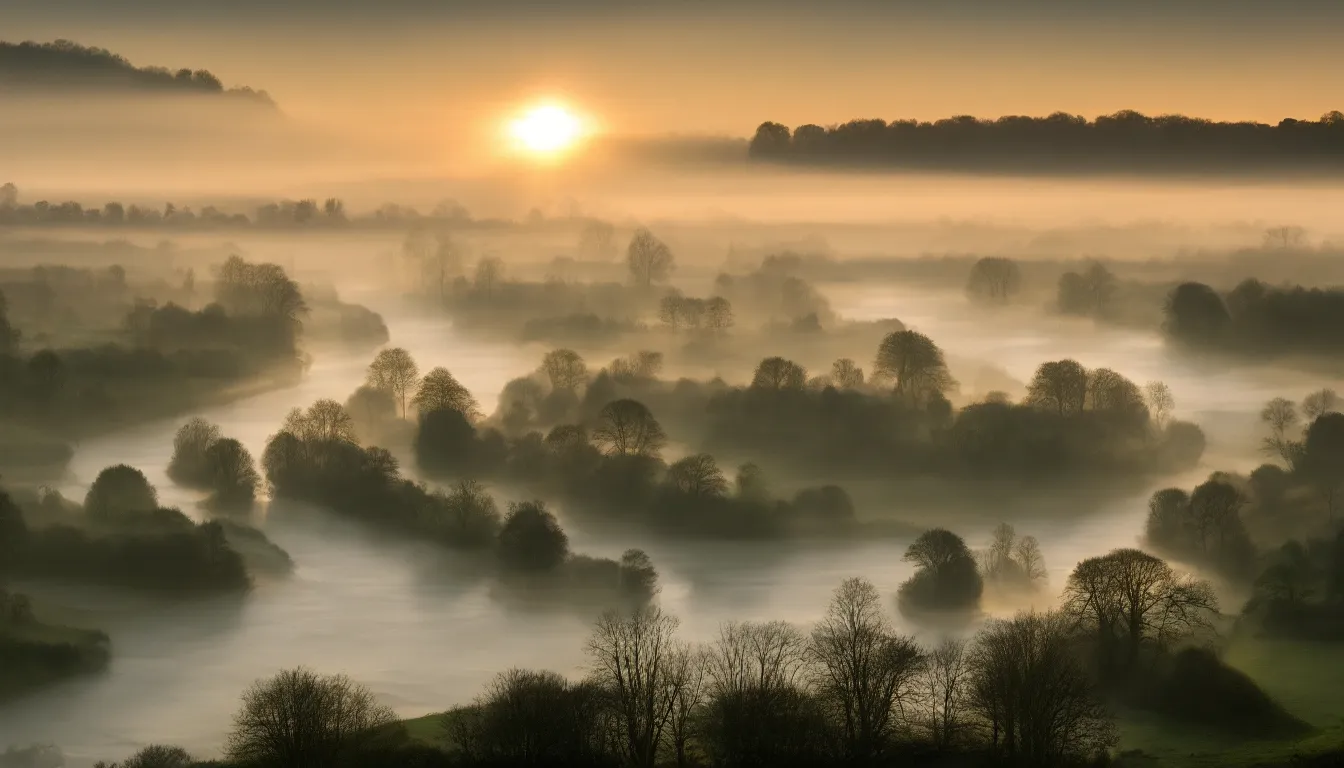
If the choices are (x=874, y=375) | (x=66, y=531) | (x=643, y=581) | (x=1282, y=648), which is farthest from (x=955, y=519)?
(x=66, y=531)

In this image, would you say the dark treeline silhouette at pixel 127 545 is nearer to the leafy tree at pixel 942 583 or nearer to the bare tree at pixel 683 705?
the bare tree at pixel 683 705

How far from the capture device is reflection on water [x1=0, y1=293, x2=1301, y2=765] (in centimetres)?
10219

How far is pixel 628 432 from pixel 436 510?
21025mm

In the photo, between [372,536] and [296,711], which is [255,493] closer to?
[372,536]

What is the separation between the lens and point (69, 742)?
96750 millimetres

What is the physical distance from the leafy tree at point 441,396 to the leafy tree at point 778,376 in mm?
31109

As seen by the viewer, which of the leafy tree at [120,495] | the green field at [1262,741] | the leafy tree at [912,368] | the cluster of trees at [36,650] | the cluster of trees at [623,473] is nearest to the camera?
the green field at [1262,741]

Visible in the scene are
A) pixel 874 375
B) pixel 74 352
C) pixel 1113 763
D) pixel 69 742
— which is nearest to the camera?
pixel 1113 763

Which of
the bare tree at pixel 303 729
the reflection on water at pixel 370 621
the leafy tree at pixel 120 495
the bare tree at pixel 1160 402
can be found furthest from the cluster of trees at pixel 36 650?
the bare tree at pixel 1160 402

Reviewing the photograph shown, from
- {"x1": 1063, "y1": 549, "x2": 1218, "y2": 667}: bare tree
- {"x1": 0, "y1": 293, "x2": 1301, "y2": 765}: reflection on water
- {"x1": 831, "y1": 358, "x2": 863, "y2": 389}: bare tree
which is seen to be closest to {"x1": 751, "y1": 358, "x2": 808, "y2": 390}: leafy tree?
{"x1": 831, "y1": 358, "x2": 863, "y2": 389}: bare tree

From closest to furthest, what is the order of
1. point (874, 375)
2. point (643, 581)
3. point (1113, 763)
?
1. point (1113, 763)
2. point (643, 581)
3. point (874, 375)

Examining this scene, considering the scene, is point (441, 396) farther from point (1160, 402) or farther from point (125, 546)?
point (1160, 402)

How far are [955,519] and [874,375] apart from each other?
21.1 metres

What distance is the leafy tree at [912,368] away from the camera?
16250 centimetres
